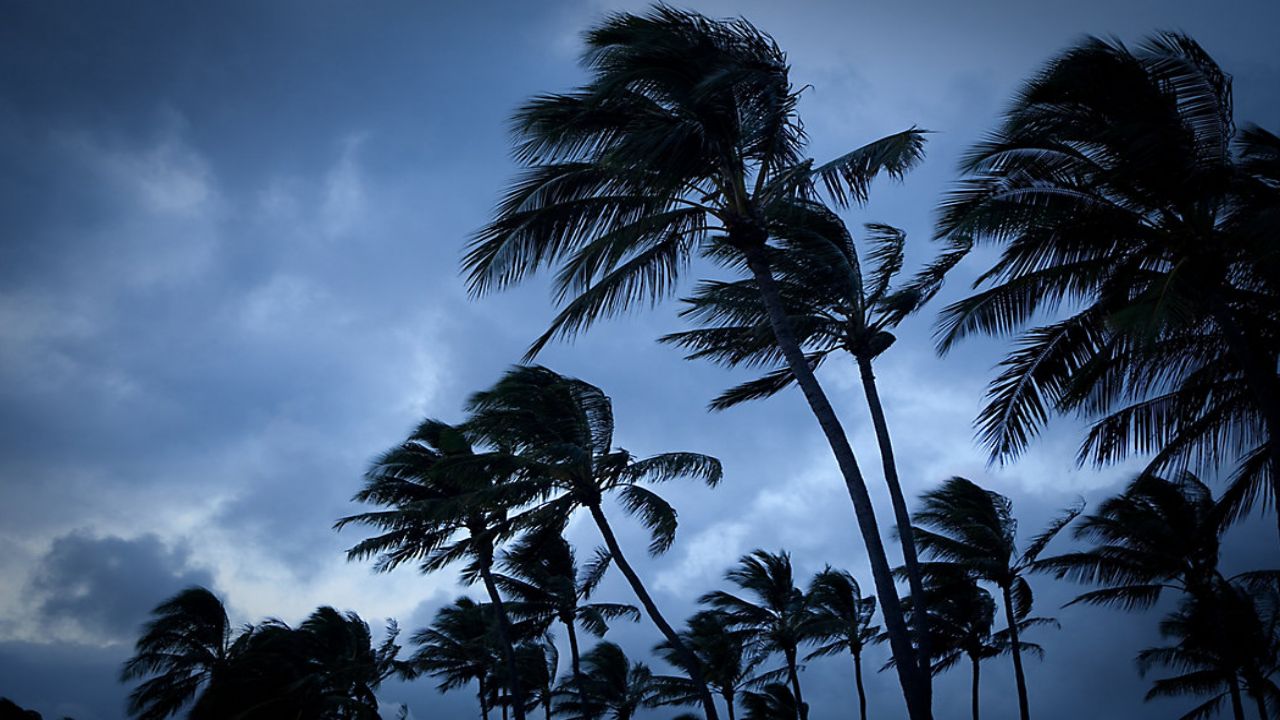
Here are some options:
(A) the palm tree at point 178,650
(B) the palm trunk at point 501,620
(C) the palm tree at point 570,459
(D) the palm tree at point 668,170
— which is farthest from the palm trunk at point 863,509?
(A) the palm tree at point 178,650

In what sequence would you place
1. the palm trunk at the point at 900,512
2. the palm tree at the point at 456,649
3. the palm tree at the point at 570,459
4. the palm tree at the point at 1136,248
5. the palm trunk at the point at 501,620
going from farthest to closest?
the palm tree at the point at 456,649
the palm trunk at the point at 501,620
the palm tree at the point at 570,459
the palm trunk at the point at 900,512
the palm tree at the point at 1136,248

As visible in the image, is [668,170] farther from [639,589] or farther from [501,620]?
[501,620]

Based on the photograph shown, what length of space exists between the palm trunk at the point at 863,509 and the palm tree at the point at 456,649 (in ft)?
96.1

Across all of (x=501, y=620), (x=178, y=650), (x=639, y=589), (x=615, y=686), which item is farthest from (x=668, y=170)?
(x=615, y=686)

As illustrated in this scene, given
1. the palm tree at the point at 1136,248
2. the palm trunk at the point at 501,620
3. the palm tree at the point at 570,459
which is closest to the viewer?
the palm tree at the point at 1136,248

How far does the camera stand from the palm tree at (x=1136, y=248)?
9.63 metres

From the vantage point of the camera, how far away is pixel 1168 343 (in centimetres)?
1173

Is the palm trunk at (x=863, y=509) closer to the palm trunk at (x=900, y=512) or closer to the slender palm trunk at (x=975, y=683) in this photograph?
the palm trunk at (x=900, y=512)

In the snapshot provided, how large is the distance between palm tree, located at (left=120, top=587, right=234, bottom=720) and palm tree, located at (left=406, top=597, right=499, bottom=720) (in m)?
10.9

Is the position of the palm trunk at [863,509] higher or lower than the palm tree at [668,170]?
lower

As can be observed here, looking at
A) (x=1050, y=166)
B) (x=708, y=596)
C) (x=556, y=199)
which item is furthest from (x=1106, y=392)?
(x=708, y=596)

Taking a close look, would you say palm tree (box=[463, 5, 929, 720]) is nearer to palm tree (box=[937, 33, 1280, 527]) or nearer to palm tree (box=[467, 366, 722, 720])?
palm tree (box=[937, 33, 1280, 527])

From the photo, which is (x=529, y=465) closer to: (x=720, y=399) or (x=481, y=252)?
(x=720, y=399)

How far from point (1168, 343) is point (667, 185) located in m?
7.06
